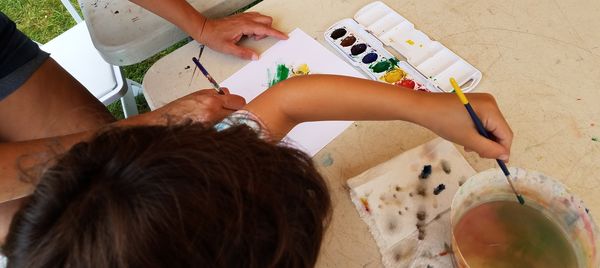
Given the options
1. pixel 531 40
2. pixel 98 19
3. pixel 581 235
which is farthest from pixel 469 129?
pixel 98 19

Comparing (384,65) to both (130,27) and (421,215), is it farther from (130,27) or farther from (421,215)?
(130,27)

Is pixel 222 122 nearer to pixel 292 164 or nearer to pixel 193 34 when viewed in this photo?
pixel 292 164

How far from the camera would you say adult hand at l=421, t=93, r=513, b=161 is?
1.95 ft

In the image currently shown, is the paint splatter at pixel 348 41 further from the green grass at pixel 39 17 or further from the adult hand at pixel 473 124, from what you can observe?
the green grass at pixel 39 17

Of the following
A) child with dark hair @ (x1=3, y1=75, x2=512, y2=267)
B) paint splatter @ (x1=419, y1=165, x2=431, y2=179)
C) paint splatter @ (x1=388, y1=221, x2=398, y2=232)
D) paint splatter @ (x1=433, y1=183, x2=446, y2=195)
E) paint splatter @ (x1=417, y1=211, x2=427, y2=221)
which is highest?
child with dark hair @ (x1=3, y1=75, x2=512, y2=267)

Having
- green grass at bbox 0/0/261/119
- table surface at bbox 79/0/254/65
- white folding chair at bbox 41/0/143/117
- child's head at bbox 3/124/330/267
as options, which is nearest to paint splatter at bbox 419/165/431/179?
child's head at bbox 3/124/330/267

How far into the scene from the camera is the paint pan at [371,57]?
757 millimetres

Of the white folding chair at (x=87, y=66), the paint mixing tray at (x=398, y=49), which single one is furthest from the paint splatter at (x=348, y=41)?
the white folding chair at (x=87, y=66)

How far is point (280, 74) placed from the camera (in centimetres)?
80

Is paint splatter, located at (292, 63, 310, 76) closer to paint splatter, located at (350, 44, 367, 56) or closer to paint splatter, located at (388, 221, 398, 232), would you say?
paint splatter, located at (350, 44, 367, 56)

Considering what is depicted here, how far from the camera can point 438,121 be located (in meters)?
0.63

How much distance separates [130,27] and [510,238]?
76cm

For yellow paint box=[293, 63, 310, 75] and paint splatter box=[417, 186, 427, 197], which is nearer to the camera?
paint splatter box=[417, 186, 427, 197]

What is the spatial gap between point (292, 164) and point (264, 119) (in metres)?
0.19
